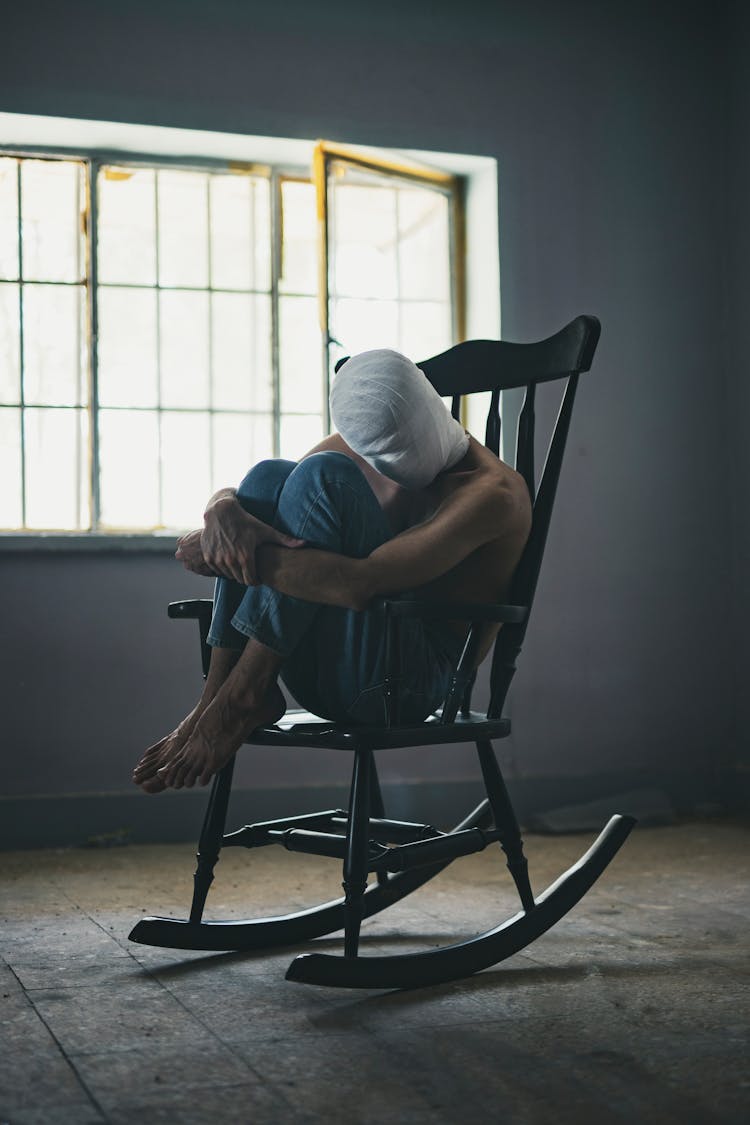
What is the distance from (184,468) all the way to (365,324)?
0.75m

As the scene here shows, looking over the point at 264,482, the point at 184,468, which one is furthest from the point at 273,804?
the point at 264,482

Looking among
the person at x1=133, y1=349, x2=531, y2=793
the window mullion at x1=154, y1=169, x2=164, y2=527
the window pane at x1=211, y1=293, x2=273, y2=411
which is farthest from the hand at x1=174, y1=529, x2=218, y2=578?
the window pane at x1=211, y1=293, x2=273, y2=411

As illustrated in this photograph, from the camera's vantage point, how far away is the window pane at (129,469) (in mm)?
3729

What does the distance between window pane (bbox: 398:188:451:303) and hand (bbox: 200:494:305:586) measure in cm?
213

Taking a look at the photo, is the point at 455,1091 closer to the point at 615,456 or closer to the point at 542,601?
the point at 542,601

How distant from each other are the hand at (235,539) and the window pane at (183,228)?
1949 millimetres

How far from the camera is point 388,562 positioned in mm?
2000

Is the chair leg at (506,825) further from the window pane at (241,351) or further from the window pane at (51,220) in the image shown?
the window pane at (51,220)

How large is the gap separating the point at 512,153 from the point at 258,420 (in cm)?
117

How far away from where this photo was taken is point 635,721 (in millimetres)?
3943

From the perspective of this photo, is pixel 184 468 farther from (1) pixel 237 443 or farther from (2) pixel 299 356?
(2) pixel 299 356

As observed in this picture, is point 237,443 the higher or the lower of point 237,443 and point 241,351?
the lower

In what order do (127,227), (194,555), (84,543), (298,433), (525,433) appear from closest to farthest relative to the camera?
(194,555) → (525,433) → (84,543) → (127,227) → (298,433)

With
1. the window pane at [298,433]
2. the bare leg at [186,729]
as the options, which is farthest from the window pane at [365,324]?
the bare leg at [186,729]
